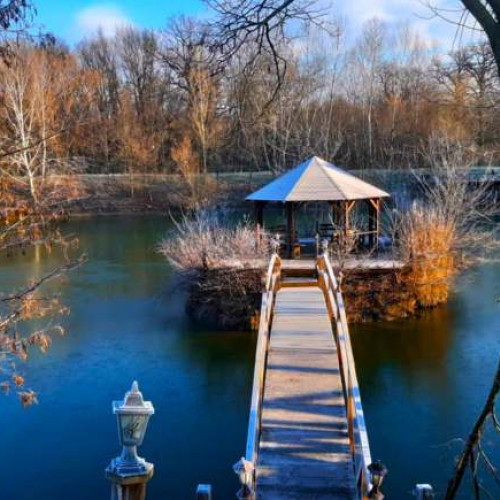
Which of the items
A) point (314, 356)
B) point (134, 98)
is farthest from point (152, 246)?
point (134, 98)

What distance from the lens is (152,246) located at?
2791cm

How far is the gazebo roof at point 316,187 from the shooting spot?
18.2 metres

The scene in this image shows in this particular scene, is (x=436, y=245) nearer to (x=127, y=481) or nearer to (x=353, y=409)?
(x=353, y=409)

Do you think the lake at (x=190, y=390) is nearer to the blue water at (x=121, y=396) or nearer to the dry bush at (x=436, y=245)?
the blue water at (x=121, y=396)

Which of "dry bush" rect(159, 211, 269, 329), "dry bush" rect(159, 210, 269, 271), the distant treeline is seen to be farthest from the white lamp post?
the distant treeline

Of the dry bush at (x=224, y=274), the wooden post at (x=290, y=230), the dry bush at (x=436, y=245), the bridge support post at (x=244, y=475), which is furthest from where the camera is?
the wooden post at (x=290, y=230)

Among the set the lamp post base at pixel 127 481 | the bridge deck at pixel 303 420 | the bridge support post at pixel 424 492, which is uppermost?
the lamp post base at pixel 127 481

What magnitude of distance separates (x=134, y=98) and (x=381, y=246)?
114 feet

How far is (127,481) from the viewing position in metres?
3.96

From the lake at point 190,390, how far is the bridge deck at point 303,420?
130 centimetres

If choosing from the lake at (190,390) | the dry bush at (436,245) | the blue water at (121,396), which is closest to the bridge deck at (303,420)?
the lake at (190,390)

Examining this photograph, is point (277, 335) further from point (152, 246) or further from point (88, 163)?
point (88, 163)

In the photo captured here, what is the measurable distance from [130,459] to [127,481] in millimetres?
147

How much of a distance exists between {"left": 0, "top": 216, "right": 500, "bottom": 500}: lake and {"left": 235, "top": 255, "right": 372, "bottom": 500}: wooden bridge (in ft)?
3.94
